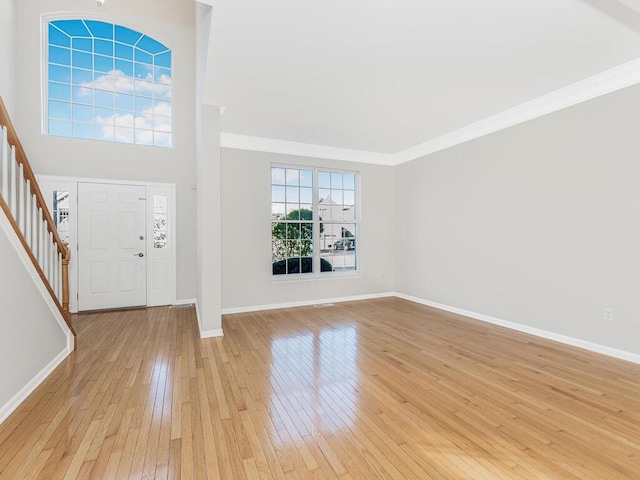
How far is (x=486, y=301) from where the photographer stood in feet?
14.3

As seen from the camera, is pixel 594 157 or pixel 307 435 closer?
pixel 307 435

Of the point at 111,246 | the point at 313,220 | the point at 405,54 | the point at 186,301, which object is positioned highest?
the point at 405,54

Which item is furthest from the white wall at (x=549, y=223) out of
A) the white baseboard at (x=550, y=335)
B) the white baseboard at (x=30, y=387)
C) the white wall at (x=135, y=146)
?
the white baseboard at (x=30, y=387)

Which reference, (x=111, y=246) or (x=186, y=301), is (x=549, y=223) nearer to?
(x=186, y=301)

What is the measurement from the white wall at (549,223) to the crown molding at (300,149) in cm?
116

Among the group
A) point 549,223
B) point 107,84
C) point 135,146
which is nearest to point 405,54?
point 549,223

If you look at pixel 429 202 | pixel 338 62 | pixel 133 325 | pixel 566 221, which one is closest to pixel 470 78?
pixel 338 62

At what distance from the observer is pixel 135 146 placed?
5.34 metres

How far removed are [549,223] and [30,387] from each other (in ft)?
17.4

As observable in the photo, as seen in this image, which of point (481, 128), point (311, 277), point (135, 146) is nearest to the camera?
point (481, 128)

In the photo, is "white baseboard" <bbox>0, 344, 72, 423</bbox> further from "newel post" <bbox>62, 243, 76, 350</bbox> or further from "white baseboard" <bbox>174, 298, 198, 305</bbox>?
"white baseboard" <bbox>174, 298, 198, 305</bbox>

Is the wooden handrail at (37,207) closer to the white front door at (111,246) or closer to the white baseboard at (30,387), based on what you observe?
the white baseboard at (30,387)

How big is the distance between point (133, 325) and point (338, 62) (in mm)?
4239

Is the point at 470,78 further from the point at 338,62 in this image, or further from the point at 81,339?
the point at 81,339
